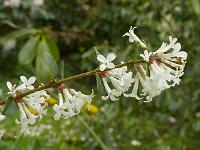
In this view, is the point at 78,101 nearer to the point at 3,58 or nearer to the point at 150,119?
the point at 150,119

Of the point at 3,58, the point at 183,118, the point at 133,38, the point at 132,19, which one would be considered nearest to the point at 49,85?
the point at 133,38

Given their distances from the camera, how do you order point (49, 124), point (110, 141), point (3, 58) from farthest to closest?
point (3, 58) → point (49, 124) → point (110, 141)

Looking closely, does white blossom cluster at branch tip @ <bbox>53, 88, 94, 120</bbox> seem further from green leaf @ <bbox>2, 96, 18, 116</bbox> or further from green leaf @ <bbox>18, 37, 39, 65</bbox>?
green leaf @ <bbox>18, 37, 39, 65</bbox>

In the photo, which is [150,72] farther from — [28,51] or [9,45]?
[9,45]

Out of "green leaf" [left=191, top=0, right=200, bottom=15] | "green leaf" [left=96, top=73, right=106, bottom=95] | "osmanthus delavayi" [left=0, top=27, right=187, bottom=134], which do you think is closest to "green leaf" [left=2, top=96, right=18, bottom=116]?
"osmanthus delavayi" [left=0, top=27, right=187, bottom=134]

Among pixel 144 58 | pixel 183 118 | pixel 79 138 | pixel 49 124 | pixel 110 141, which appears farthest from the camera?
pixel 49 124

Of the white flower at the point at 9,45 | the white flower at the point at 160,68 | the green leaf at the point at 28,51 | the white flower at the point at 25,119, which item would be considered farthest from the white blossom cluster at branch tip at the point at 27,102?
the white flower at the point at 9,45

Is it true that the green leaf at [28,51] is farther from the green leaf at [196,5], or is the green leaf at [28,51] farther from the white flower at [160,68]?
the white flower at [160,68]
